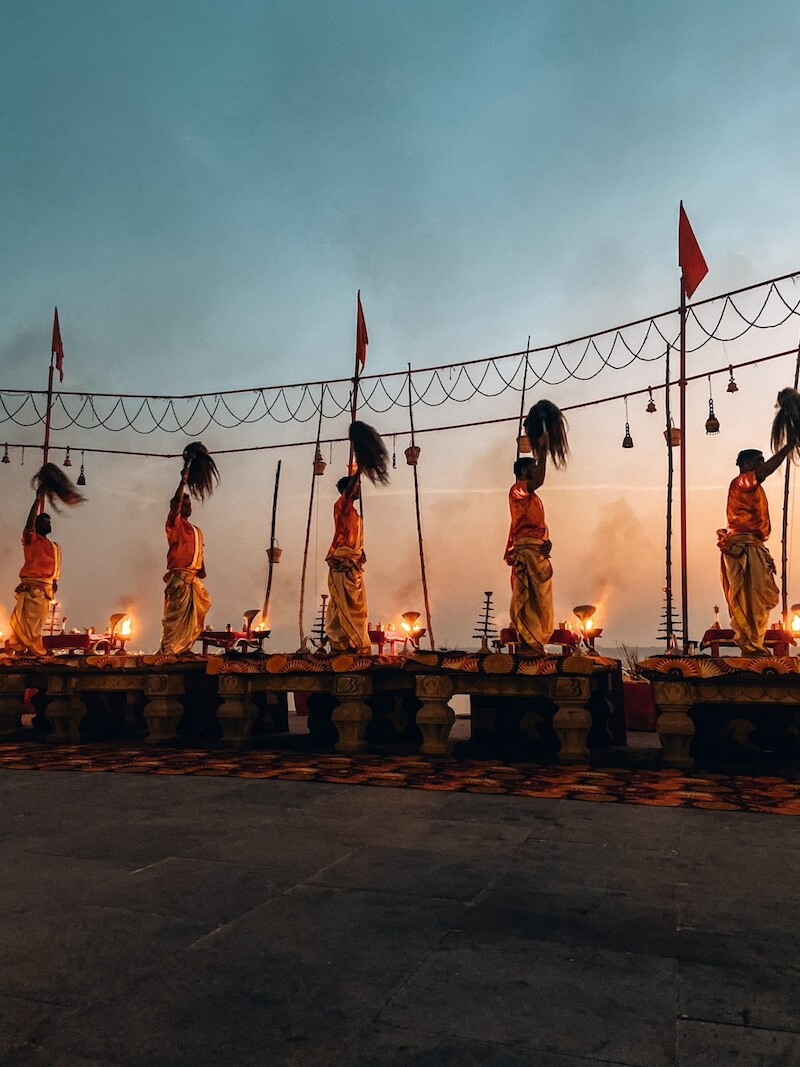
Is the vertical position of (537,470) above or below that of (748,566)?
above

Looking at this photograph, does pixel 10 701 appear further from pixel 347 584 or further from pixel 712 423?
pixel 712 423

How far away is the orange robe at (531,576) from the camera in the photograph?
8.04 m

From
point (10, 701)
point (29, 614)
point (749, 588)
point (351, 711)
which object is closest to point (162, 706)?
point (10, 701)

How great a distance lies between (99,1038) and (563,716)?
591cm

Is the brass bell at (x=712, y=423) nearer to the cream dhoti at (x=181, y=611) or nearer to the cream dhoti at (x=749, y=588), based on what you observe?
the cream dhoti at (x=749, y=588)

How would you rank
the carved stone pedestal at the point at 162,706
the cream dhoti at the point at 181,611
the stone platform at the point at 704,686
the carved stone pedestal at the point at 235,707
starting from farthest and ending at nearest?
the cream dhoti at the point at 181,611 < the carved stone pedestal at the point at 162,706 < the carved stone pedestal at the point at 235,707 < the stone platform at the point at 704,686

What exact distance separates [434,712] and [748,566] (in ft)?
11.8

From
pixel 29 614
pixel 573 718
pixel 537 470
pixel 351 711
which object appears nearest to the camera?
pixel 573 718

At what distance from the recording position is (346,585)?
9008 mm

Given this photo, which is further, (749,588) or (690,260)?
(690,260)

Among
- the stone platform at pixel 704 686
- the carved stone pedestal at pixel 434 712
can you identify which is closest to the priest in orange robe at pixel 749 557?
the stone platform at pixel 704 686

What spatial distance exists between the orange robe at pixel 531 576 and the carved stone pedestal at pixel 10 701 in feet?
21.0

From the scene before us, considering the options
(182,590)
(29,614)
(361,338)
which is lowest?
(29,614)

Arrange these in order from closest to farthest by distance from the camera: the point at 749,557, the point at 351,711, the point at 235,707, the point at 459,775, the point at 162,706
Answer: the point at 459,775, the point at 749,557, the point at 351,711, the point at 235,707, the point at 162,706
